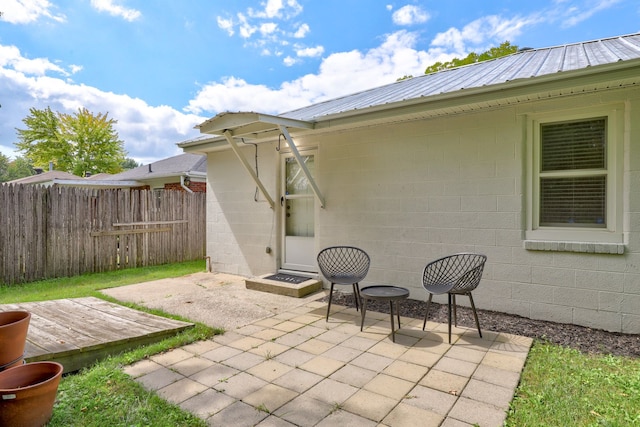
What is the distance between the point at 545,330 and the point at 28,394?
4.41 m

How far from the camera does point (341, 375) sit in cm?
260

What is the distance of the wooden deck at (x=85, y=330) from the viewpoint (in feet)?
9.26

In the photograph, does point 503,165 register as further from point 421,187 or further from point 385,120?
point 385,120

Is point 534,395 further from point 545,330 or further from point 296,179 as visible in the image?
point 296,179

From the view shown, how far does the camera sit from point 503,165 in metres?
3.97

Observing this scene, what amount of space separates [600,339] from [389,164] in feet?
10.1

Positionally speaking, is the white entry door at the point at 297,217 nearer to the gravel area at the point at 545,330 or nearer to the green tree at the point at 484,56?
the gravel area at the point at 545,330

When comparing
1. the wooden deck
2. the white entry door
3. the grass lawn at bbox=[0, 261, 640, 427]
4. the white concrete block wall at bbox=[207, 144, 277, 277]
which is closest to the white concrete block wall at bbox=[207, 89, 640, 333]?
the white entry door

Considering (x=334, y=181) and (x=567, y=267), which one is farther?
(x=334, y=181)

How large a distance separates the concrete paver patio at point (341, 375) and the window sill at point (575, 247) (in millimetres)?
1113

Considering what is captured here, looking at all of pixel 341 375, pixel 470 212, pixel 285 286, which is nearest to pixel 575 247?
pixel 470 212

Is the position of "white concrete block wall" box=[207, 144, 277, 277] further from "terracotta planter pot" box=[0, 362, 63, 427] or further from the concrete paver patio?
"terracotta planter pot" box=[0, 362, 63, 427]

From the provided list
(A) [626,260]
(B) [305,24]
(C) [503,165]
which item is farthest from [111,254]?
(A) [626,260]

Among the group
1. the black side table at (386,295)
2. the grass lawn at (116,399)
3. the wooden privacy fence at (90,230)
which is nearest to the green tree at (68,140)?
the wooden privacy fence at (90,230)
